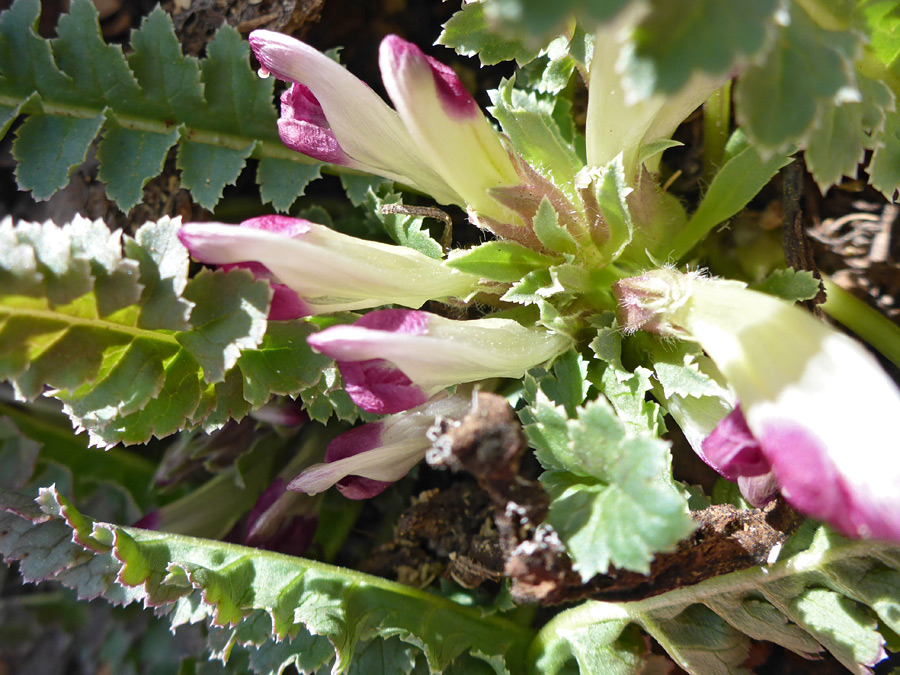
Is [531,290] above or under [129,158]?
above

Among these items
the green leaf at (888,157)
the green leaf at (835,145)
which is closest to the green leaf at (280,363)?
the green leaf at (835,145)

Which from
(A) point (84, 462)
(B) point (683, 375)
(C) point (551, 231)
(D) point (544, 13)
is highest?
(D) point (544, 13)

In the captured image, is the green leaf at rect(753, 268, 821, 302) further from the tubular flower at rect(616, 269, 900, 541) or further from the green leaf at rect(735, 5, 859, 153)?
the green leaf at rect(735, 5, 859, 153)

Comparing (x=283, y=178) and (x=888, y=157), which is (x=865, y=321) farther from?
(x=283, y=178)

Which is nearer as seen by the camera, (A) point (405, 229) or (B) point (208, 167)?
(A) point (405, 229)

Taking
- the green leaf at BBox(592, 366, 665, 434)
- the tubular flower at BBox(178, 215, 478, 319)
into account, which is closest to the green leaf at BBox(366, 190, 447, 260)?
the tubular flower at BBox(178, 215, 478, 319)

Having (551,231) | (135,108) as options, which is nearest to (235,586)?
(551,231)

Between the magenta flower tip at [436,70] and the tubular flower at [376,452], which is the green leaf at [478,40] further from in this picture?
the tubular flower at [376,452]
